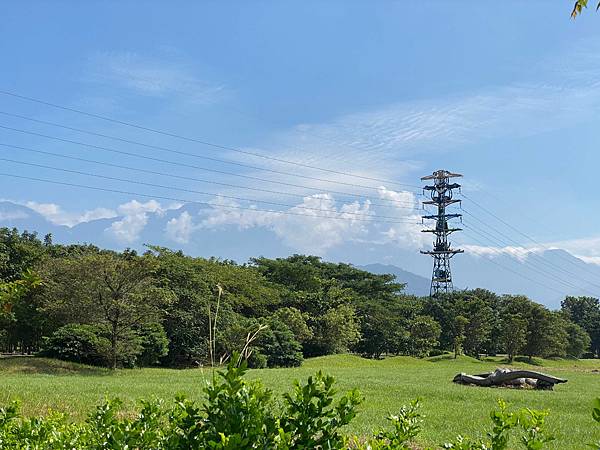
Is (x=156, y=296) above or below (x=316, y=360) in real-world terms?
above

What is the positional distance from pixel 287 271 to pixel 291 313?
1086 centimetres

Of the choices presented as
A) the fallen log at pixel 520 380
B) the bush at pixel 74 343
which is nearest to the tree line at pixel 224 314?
the bush at pixel 74 343

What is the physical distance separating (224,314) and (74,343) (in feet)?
32.5

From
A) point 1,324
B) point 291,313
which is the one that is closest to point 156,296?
point 1,324

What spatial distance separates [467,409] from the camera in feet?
44.3

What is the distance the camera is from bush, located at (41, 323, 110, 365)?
26.7 meters

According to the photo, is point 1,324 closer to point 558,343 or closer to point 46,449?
point 46,449

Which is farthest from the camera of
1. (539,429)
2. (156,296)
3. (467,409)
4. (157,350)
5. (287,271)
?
(287,271)

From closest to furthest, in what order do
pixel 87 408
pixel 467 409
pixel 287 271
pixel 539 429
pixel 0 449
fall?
pixel 539 429, pixel 0 449, pixel 87 408, pixel 467 409, pixel 287 271

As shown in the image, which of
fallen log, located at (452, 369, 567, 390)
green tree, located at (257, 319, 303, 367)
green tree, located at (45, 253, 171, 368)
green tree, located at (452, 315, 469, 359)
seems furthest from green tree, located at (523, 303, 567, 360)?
green tree, located at (45, 253, 171, 368)

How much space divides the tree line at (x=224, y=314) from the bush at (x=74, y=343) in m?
0.06

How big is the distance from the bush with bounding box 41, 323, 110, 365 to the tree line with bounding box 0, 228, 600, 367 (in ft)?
0.18

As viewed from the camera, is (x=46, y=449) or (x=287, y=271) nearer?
(x=46, y=449)

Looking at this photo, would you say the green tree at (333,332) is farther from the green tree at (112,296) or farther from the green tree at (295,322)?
the green tree at (112,296)
